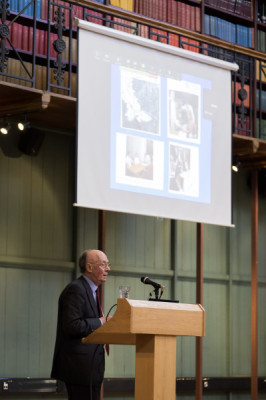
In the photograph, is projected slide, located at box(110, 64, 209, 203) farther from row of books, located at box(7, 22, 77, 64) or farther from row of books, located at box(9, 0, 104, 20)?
row of books, located at box(9, 0, 104, 20)

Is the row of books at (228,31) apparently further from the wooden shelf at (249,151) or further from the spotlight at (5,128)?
the spotlight at (5,128)

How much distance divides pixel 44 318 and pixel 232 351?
2111 mm

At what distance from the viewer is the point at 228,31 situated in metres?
8.45

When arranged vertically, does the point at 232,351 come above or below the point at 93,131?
below

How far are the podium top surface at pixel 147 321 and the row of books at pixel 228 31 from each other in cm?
438

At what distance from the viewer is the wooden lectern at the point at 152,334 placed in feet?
13.9

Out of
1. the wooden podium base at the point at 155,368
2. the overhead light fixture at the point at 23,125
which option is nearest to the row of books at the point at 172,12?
the overhead light fixture at the point at 23,125

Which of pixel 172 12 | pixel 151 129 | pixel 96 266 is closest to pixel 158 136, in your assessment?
pixel 151 129

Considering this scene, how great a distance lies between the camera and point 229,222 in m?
7.24

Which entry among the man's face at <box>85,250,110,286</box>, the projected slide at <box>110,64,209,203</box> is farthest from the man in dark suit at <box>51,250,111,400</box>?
the projected slide at <box>110,64,209,203</box>

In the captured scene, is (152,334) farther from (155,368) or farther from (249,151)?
(249,151)

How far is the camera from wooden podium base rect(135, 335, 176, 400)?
4.25 metres

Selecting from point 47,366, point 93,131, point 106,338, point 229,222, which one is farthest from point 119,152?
point 106,338

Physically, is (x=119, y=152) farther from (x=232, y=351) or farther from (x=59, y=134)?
(x=232, y=351)
